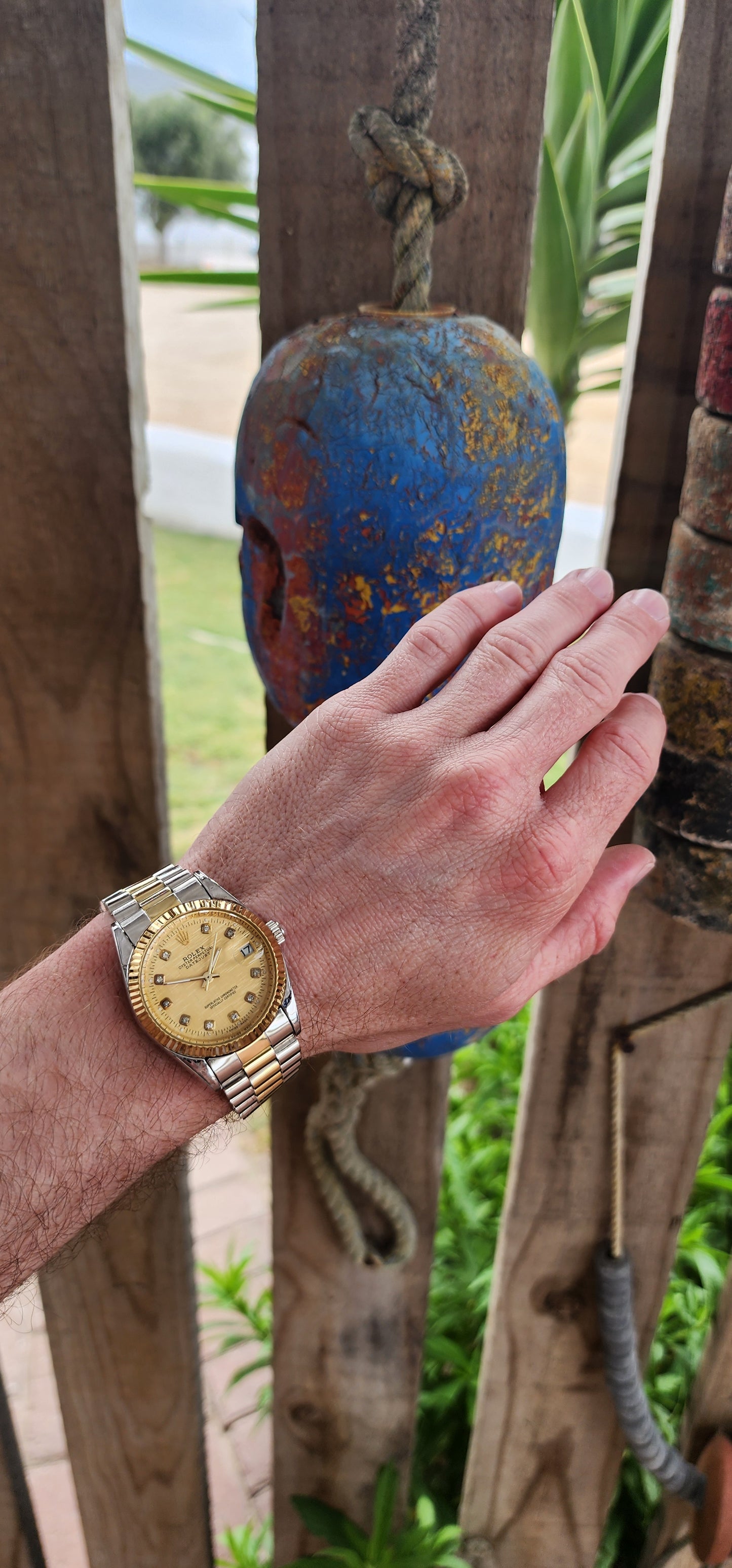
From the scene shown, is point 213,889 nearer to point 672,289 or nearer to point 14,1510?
point 672,289

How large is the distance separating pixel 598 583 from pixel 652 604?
40 millimetres

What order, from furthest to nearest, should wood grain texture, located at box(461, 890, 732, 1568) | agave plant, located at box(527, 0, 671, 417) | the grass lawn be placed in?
1. the grass lawn
2. wood grain texture, located at box(461, 890, 732, 1568)
3. agave plant, located at box(527, 0, 671, 417)

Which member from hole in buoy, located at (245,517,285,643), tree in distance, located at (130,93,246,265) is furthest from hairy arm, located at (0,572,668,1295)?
tree in distance, located at (130,93,246,265)

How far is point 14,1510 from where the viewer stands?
4.17ft

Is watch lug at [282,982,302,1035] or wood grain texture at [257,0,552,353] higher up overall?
wood grain texture at [257,0,552,353]

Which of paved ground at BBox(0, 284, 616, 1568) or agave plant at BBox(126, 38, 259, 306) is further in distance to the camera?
paved ground at BBox(0, 284, 616, 1568)

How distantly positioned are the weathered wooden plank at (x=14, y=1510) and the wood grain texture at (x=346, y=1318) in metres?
0.33

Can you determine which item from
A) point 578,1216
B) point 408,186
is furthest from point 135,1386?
point 408,186

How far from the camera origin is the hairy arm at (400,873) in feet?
2.16

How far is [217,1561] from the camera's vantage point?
5.04ft

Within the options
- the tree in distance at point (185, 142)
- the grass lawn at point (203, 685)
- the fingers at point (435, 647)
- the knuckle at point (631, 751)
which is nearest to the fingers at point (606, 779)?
the knuckle at point (631, 751)

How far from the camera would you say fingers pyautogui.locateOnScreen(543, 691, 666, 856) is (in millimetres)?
662

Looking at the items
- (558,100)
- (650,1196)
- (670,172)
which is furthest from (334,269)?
(650,1196)

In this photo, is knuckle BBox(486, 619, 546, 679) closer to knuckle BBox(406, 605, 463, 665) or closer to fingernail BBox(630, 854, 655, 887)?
knuckle BBox(406, 605, 463, 665)
